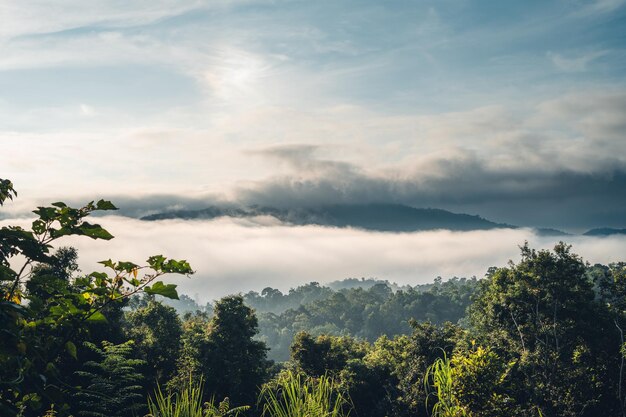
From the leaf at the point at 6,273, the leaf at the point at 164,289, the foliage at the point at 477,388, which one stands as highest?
the leaf at the point at 6,273

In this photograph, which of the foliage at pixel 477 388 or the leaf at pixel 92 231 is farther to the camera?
the foliage at pixel 477 388

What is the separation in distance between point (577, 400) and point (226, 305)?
68.7 ft

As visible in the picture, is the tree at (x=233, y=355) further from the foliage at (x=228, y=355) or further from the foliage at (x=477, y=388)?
the foliage at (x=477, y=388)

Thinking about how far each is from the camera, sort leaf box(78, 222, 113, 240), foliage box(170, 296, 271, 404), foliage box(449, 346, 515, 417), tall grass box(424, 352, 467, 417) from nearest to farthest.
A: leaf box(78, 222, 113, 240), tall grass box(424, 352, 467, 417), foliage box(449, 346, 515, 417), foliage box(170, 296, 271, 404)

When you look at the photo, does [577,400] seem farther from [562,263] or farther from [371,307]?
[371,307]

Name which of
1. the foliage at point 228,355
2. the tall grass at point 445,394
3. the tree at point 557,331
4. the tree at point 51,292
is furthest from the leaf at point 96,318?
the foliage at point 228,355

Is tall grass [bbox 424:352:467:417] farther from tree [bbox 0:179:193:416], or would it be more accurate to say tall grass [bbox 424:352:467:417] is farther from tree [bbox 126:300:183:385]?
A: tree [bbox 126:300:183:385]

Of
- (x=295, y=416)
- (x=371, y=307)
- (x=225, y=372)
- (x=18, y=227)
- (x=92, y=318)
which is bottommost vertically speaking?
(x=371, y=307)

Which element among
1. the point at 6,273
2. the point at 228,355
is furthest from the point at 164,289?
the point at 228,355

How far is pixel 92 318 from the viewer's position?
3.60 meters

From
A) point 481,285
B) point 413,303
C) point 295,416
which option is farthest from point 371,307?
point 295,416

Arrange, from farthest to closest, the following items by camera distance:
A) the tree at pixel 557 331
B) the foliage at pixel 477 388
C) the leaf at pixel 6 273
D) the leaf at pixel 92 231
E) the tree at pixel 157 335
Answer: the tree at pixel 157 335
the tree at pixel 557 331
the foliage at pixel 477 388
the leaf at pixel 92 231
the leaf at pixel 6 273

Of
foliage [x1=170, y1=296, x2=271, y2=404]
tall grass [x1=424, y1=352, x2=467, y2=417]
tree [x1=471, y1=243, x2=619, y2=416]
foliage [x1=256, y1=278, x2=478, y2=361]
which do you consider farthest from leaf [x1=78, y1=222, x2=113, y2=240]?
foliage [x1=256, y1=278, x2=478, y2=361]

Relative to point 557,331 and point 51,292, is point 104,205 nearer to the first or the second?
point 51,292
